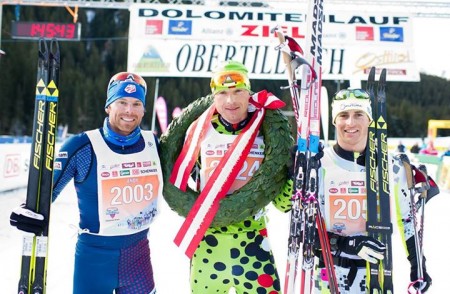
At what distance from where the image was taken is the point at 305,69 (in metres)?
2.19

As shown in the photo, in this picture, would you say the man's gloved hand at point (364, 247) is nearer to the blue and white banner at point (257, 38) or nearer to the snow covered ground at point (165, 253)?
the snow covered ground at point (165, 253)

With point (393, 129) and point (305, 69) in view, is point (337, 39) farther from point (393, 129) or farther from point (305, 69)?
point (393, 129)

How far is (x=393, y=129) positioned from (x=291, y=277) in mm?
30899

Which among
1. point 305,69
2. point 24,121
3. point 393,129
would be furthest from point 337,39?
point 24,121

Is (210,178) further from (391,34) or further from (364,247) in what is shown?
(391,34)

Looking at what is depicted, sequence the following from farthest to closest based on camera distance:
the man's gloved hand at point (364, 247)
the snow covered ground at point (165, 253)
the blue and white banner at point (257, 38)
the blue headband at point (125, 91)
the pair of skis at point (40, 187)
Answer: the blue and white banner at point (257, 38) → the snow covered ground at point (165, 253) → the blue headband at point (125, 91) → the pair of skis at point (40, 187) → the man's gloved hand at point (364, 247)

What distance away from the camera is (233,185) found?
7.41 feet

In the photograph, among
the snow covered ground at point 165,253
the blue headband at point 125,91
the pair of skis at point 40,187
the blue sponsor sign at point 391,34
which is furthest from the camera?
the blue sponsor sign at point 391,34

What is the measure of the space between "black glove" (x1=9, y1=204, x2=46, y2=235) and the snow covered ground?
34 centimetres

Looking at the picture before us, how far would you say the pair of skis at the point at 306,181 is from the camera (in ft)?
6.66

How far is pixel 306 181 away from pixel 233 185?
1.32 feet

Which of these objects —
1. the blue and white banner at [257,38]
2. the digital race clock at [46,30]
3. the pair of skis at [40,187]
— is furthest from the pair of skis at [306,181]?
the digital race clock at [46,30]

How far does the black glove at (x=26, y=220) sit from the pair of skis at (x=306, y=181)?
1186 millimetres

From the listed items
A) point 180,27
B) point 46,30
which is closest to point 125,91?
point 180,27
